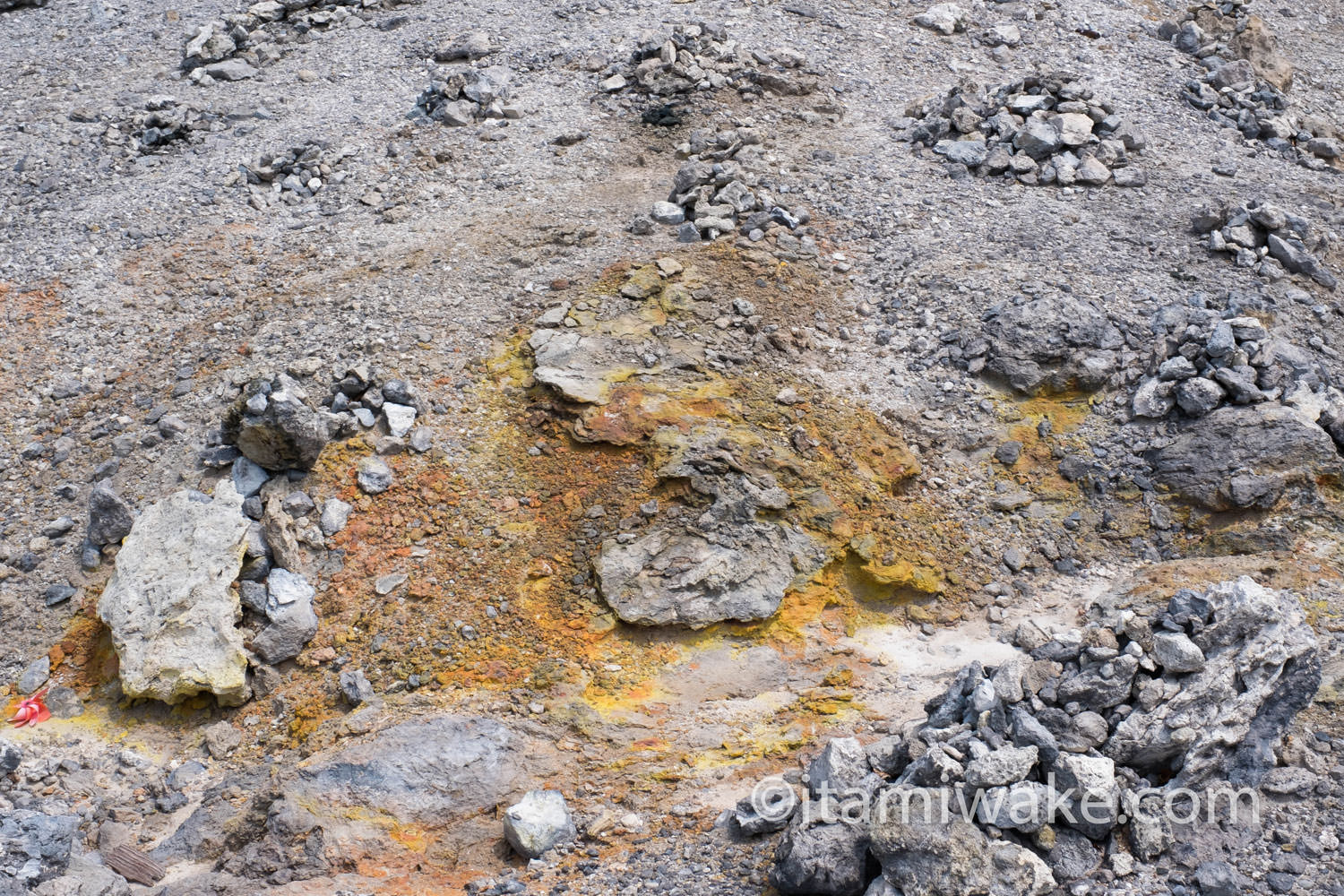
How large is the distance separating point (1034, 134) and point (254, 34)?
11719mm

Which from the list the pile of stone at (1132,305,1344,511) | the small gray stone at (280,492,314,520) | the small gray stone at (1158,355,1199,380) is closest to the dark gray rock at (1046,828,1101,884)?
the pile of stone at (1132,305,1344,511)

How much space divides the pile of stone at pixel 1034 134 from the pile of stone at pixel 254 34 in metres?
9.08

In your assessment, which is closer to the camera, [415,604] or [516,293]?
[415,604]

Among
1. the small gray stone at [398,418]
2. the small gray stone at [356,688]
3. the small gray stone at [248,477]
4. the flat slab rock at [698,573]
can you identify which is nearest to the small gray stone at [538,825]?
the small gray stone at [356,688]

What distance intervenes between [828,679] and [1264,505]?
4.24m

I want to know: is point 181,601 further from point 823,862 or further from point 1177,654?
point 1177,654

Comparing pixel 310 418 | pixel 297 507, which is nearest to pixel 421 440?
pixel 310 418

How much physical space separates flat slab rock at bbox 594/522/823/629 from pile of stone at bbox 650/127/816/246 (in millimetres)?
4062

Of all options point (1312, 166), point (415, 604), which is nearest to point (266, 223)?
point (415, 604)

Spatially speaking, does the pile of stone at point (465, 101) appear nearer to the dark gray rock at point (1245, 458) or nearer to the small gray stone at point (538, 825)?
the dark gray rock at point (1245, 458)

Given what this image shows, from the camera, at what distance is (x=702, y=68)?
13.3 metres

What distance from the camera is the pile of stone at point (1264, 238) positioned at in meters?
10.6

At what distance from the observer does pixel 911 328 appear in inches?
400

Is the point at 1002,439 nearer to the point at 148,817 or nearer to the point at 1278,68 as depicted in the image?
the point at 148,817
